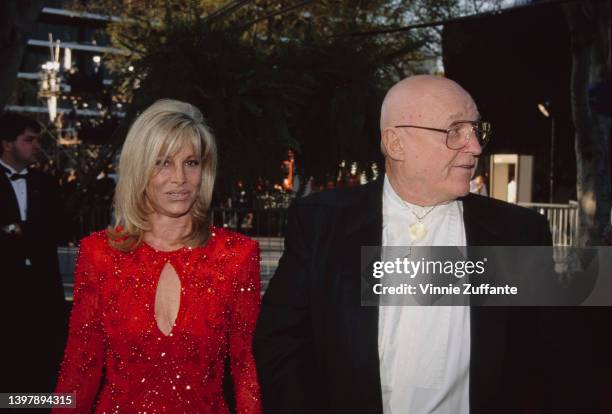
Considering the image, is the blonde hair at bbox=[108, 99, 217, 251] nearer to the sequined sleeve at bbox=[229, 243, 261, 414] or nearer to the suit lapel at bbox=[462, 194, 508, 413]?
the sequined sleeve at bbox=[229, 243, 261, 414]

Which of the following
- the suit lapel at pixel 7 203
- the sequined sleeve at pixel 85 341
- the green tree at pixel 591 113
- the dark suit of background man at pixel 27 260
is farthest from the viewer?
the green tree at pixel 591 113

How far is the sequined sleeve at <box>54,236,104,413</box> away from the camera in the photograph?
2.86 meters

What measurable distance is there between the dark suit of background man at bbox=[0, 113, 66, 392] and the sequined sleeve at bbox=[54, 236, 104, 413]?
3.77 metres

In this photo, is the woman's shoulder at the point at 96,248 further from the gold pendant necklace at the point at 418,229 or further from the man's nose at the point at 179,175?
the gold pendant necklace at the point at 418,229

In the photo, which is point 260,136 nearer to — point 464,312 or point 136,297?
point 136,297

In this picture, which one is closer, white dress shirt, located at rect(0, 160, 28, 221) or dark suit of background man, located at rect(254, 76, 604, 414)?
dark suit of background man, located at rect(254, 76, 604, 414)

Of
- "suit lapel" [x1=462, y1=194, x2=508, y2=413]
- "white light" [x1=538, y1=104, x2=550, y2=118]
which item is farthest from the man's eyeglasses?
"white light" [x1=538, y1=104, x2=550, y2=118]

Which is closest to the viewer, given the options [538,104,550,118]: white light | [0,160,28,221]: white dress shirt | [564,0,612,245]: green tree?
[0,160,28,221]: white dress shirt

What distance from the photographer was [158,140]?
2928 millimetres

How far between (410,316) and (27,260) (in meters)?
5.48

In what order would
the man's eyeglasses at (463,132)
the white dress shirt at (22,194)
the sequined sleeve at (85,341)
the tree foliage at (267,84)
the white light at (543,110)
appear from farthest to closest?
the white light at (543,110), the white dress shirt at (22,194), the tree foliage at (267,84), the sequined sleeve at (85,341), the man's eyeglasses at (463,132)

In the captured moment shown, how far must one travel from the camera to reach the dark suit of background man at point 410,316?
7.60ft

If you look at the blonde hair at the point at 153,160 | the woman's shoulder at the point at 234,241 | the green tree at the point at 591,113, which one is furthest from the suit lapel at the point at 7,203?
the green tree at the point at 591,113

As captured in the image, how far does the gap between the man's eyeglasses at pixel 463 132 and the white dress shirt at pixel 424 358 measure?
0.54 m
